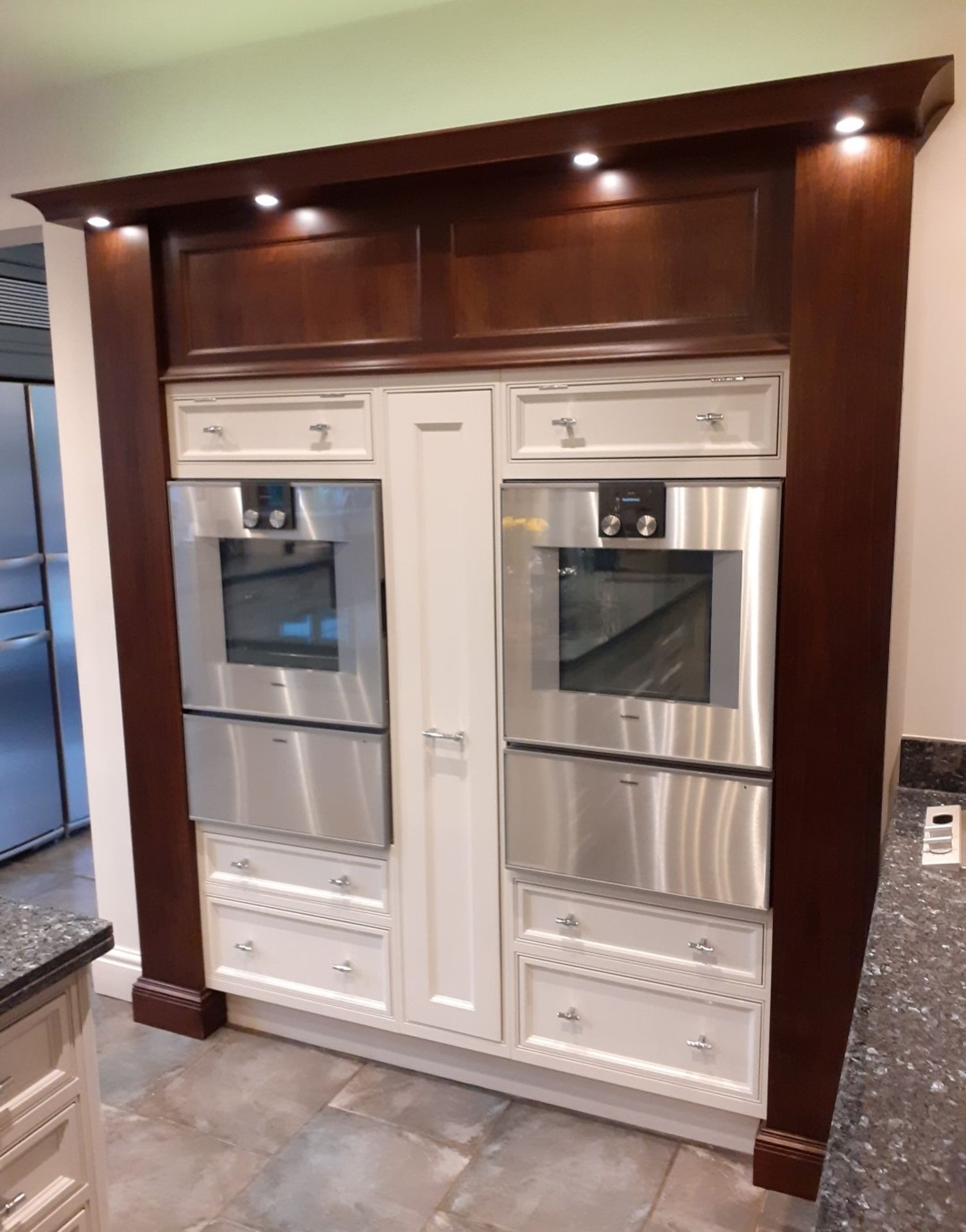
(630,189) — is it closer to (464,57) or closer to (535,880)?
(464,57)

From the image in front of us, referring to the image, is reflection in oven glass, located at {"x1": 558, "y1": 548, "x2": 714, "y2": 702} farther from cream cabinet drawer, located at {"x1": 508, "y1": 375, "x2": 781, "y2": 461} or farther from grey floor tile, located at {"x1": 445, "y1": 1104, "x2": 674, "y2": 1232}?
grey floor tile, located at {"x1": 445, "y1": 1104, "x2": 674, "y2": 1232}

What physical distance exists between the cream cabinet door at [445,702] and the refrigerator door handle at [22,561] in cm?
218

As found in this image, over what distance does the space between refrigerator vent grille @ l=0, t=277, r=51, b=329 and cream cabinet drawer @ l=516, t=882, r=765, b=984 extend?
9.47 feet

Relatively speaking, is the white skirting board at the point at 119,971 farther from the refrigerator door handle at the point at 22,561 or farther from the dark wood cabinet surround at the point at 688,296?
the refrigerator door handle at the point at 22,561

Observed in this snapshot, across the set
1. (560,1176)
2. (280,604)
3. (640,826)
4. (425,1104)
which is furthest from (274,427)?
(560,1176)

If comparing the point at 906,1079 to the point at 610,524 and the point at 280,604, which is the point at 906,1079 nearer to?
the point at 610,524

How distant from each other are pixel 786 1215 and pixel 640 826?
0.89 meters

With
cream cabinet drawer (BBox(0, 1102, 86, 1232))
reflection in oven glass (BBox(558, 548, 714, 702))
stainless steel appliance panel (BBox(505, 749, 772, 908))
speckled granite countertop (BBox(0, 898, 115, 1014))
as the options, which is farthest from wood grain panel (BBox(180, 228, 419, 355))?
cream cabinet drawer (BBox(0, 1102, 86, 1232))

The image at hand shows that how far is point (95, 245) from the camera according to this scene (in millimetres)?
2637

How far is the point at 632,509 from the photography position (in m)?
2.18

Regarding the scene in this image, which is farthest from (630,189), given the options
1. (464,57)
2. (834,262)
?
(464,57)

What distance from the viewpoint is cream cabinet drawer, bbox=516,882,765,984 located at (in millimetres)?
2287

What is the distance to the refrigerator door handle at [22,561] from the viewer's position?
394cm

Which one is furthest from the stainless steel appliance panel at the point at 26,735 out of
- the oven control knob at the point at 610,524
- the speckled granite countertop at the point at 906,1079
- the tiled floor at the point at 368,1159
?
the speckled granite countertop at the point at 906,1079
